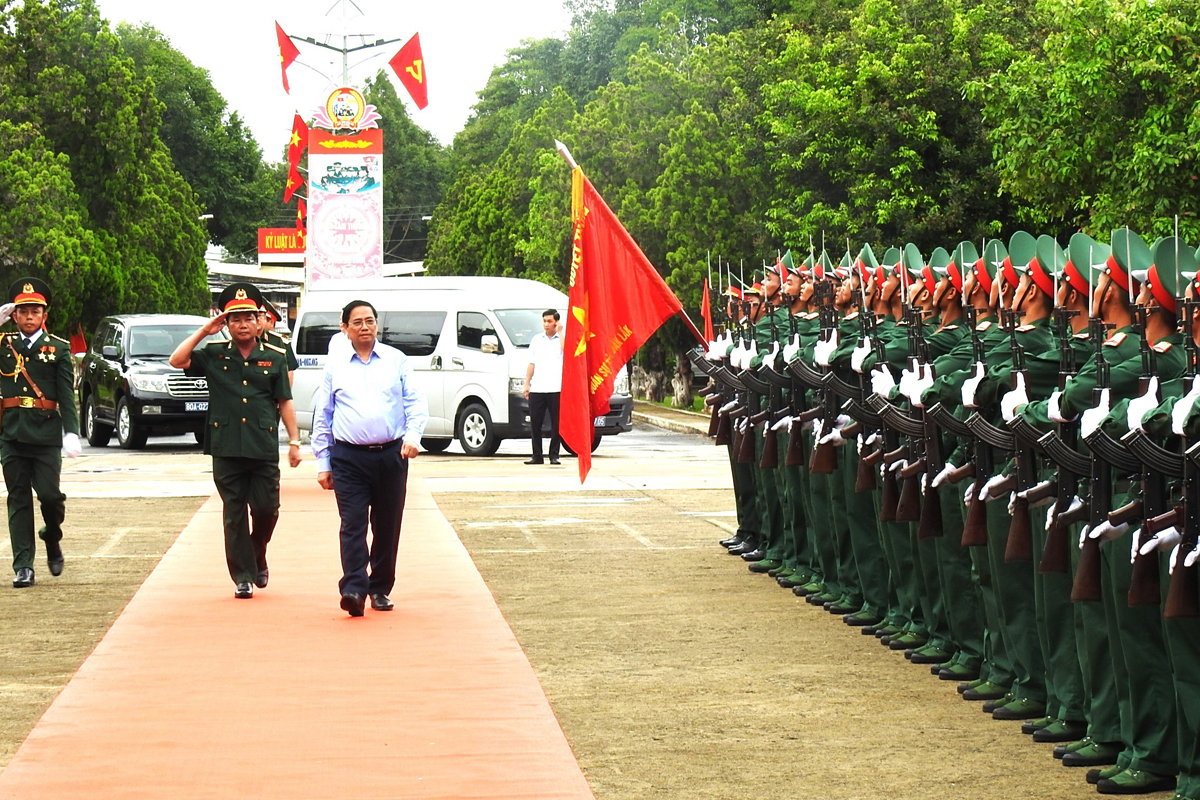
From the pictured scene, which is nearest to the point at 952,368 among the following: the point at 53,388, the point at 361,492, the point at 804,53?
the point at 361,492

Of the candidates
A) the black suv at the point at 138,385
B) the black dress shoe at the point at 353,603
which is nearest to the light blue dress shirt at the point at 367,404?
the black dress shoe at the point at 353,603

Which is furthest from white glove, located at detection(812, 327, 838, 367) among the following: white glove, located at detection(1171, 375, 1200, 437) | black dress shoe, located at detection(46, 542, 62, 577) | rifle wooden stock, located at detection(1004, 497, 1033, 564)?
black dress shoe, located at detection(46, 542, 62, 577)

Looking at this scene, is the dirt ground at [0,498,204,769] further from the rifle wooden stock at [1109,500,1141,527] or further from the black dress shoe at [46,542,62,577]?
the rifle wooden stock at [1109,500,1141,527]

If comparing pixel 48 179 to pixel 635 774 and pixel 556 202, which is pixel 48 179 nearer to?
pixel 556 202

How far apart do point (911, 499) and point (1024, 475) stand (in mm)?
1342

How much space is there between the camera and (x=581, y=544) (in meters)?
13.8

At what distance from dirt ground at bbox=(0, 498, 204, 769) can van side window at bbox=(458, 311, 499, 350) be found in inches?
307

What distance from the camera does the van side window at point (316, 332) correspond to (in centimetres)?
2584

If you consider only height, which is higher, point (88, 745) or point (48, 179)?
point (48, 179)

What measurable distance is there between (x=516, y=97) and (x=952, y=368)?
81155 millimetres

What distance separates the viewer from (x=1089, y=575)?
6258mm

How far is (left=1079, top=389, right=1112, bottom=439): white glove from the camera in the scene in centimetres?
615

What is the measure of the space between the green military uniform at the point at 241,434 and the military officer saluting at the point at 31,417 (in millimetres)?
1232

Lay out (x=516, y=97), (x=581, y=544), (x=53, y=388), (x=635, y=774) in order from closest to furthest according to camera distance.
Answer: (x=635, y=774)
(x=53, y=388)
(x=581, y=544)
(x=516, y=97)
